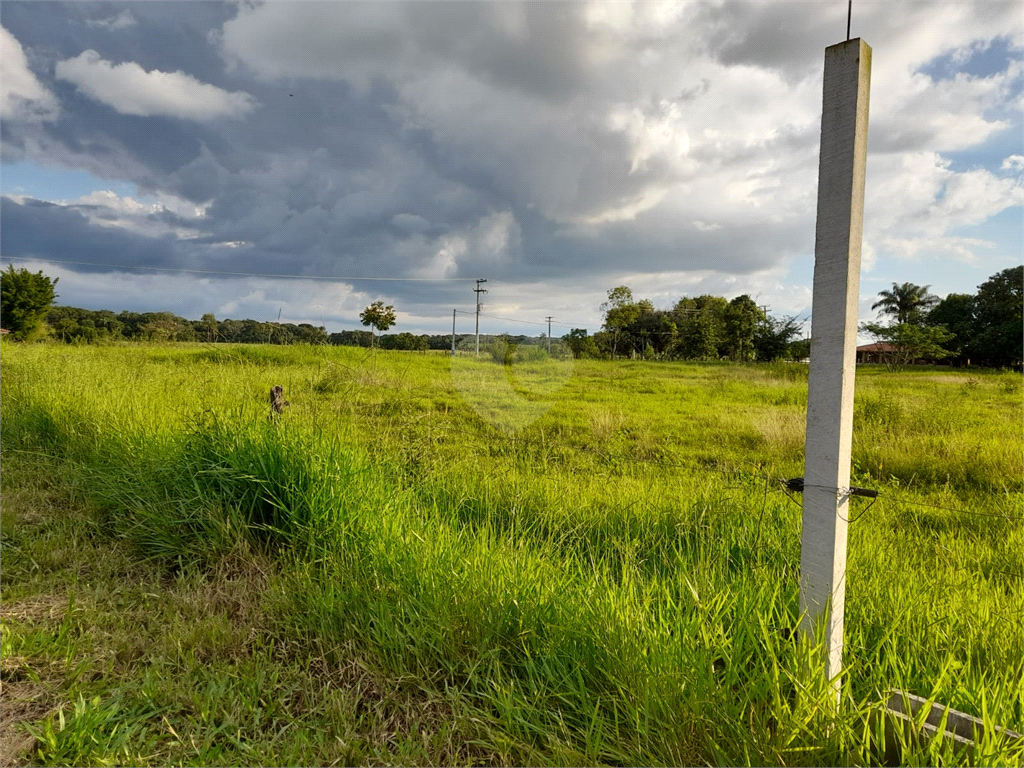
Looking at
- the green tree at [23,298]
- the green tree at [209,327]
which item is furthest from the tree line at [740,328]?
the green tree at [209,327]

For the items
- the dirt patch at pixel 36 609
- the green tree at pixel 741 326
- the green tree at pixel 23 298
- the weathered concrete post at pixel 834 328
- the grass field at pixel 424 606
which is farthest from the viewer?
the green tree at pixel 741 326

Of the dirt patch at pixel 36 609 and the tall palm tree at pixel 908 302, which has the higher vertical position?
the tall palm tree at pixel 908 302

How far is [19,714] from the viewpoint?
2242 mm

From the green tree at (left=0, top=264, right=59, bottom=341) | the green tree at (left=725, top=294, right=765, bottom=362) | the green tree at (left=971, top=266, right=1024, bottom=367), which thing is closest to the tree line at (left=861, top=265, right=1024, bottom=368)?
the green tree at (left=971, top=266, right=1024, bottom=367)

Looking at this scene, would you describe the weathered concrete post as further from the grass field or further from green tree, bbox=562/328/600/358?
green tree, bbox=562/328/600/358

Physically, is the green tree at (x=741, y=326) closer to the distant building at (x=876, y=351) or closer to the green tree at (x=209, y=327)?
the distant building at (x=876, y=351)

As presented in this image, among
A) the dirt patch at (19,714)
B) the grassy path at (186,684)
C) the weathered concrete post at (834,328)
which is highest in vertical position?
the weathered concrete post at (834,328)

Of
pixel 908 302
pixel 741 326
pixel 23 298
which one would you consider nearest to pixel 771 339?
pixel 741 326

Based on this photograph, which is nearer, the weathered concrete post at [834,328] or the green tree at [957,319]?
the weathered concrete post at [834,328]

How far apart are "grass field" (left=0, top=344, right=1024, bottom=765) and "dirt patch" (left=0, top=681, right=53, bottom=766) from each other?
3 cm

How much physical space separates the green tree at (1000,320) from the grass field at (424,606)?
33563 mm

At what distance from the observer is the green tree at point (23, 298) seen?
27859 millimetres

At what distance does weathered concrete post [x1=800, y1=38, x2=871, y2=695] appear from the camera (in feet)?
6.01

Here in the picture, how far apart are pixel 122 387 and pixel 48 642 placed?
15.3 feet
